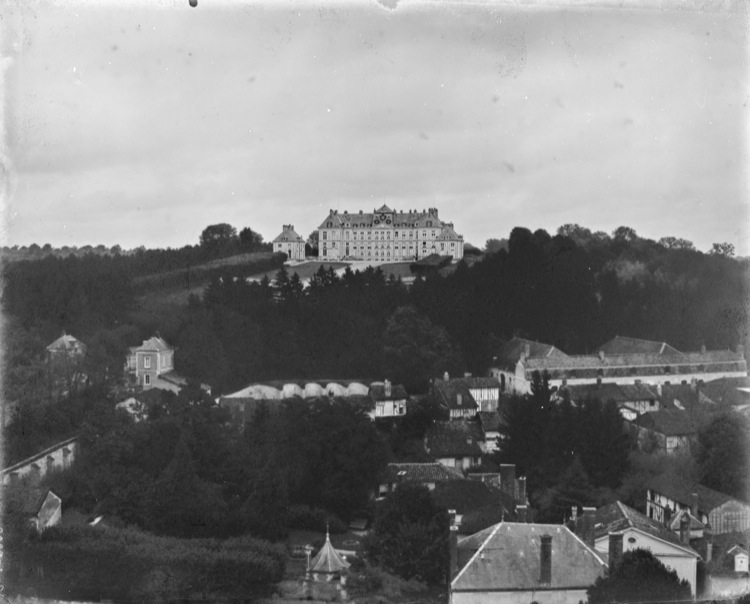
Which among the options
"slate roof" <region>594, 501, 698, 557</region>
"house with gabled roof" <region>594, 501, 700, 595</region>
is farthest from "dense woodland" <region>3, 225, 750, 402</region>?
"house with gabled roof" <region>594, 501, 700, 595</region>

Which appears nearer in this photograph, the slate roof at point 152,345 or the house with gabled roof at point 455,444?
the slate roof at point 152,345

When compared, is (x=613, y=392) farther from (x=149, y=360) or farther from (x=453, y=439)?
(x=149, y=360)

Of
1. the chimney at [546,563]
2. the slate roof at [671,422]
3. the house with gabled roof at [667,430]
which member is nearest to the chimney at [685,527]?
the chimney at [546,563]

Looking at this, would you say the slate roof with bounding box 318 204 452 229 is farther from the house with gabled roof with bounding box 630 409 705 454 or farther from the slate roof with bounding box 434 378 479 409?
the house with gabled roof with bounding box 630 409 705 454

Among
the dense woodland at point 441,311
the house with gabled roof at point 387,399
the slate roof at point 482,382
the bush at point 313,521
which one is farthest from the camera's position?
the slate roof at point 482,382

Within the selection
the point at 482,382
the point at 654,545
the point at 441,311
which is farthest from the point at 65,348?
the point at 654,545


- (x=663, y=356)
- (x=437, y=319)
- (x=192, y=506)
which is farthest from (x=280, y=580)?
(x=663, y=356)

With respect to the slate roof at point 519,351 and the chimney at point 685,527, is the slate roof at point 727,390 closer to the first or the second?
the slate roof at point 519,351

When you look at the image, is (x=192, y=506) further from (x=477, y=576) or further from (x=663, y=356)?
(x=663, y=356)
